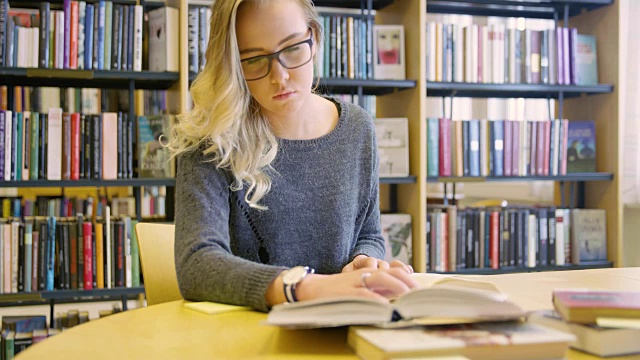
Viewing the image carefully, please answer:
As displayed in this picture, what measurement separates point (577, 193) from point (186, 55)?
2.12m

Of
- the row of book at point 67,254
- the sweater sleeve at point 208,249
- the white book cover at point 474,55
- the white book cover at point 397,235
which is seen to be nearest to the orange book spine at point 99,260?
the row of book at point 67,254

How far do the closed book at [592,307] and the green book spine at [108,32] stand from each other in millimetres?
2390

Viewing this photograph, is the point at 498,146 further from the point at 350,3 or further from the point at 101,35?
the point at 101,35

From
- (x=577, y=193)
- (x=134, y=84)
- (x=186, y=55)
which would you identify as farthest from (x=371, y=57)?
(x=577, y=193)

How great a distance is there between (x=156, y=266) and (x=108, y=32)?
1648mm

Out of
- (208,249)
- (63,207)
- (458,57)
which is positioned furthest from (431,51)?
(208,249)

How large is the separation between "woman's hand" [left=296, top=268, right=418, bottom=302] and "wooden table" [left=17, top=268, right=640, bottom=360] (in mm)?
64

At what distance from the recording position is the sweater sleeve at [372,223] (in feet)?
5.60

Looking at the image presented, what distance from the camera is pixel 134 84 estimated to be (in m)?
3.18

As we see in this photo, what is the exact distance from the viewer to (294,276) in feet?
3.73

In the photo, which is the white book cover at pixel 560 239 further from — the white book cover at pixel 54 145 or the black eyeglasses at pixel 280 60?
the black eyeglasses at pixel 280 60

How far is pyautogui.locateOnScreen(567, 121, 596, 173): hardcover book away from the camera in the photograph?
3.59 meters

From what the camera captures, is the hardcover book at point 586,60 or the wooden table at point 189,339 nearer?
the wooden table at point 189,339

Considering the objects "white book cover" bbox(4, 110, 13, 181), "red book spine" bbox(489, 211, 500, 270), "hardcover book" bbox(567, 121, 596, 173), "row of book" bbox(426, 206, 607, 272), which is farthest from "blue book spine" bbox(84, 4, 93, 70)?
"hardcover book" bbox(567, 121, 596, 173)
